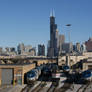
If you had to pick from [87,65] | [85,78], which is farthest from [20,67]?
[87,65]

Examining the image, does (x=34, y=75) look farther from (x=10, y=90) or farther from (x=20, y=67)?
(x=10, y=90)

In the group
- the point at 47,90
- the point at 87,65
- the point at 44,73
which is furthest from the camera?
the point at 87,65

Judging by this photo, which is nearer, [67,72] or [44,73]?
[44,73]

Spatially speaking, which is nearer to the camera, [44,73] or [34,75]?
[34,75]

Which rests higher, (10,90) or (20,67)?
(20,67)

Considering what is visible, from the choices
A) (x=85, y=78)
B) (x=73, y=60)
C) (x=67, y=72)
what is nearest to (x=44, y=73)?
(x=67, y=72)

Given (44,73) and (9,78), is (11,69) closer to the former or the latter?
(9,78)

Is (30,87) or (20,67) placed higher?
(20,67)

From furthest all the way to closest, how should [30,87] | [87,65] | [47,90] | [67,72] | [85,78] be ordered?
[87,65], [67,72], [85,78], [30,87], [47,90]

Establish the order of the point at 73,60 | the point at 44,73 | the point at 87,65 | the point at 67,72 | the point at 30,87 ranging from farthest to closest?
the point at 73,60 < the point at 87,65 < the point at 67,72 < the point at 44,73 < the point at 30,87
